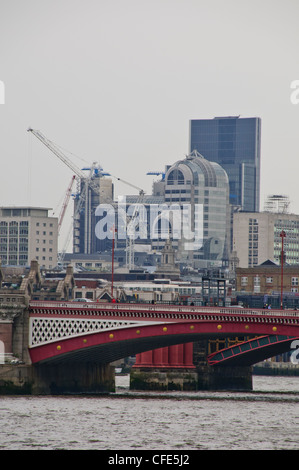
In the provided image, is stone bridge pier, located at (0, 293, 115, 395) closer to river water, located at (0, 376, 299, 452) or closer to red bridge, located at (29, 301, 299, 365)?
red bridge, located at (29, 301, 299, 365)

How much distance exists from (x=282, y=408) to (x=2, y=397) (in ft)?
83.8

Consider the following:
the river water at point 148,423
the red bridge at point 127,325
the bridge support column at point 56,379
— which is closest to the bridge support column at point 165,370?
the bridge support column at point 56,379

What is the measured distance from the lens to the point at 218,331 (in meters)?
153

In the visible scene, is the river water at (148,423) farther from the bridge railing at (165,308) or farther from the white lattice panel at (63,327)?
the bridge railing at (165,308)

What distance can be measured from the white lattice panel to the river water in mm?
5927

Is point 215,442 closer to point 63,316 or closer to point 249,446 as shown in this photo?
point 249,446

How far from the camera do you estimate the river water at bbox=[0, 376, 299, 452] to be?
115375 mm

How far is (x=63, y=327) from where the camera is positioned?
153 meters

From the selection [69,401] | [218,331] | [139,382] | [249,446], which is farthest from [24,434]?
[139,382]

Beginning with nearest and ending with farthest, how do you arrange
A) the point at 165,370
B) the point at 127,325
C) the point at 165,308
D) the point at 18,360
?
the point at 18,360 → the point at 127,325 → the point at 165,308 → the point at 165,370

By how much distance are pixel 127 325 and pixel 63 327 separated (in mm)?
6117

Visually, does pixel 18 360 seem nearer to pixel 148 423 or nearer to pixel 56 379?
pixel 56 379

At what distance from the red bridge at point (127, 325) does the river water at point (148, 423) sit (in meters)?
5.18

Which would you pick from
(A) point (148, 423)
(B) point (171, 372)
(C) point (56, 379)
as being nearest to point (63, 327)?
(C) point (56, 379)
